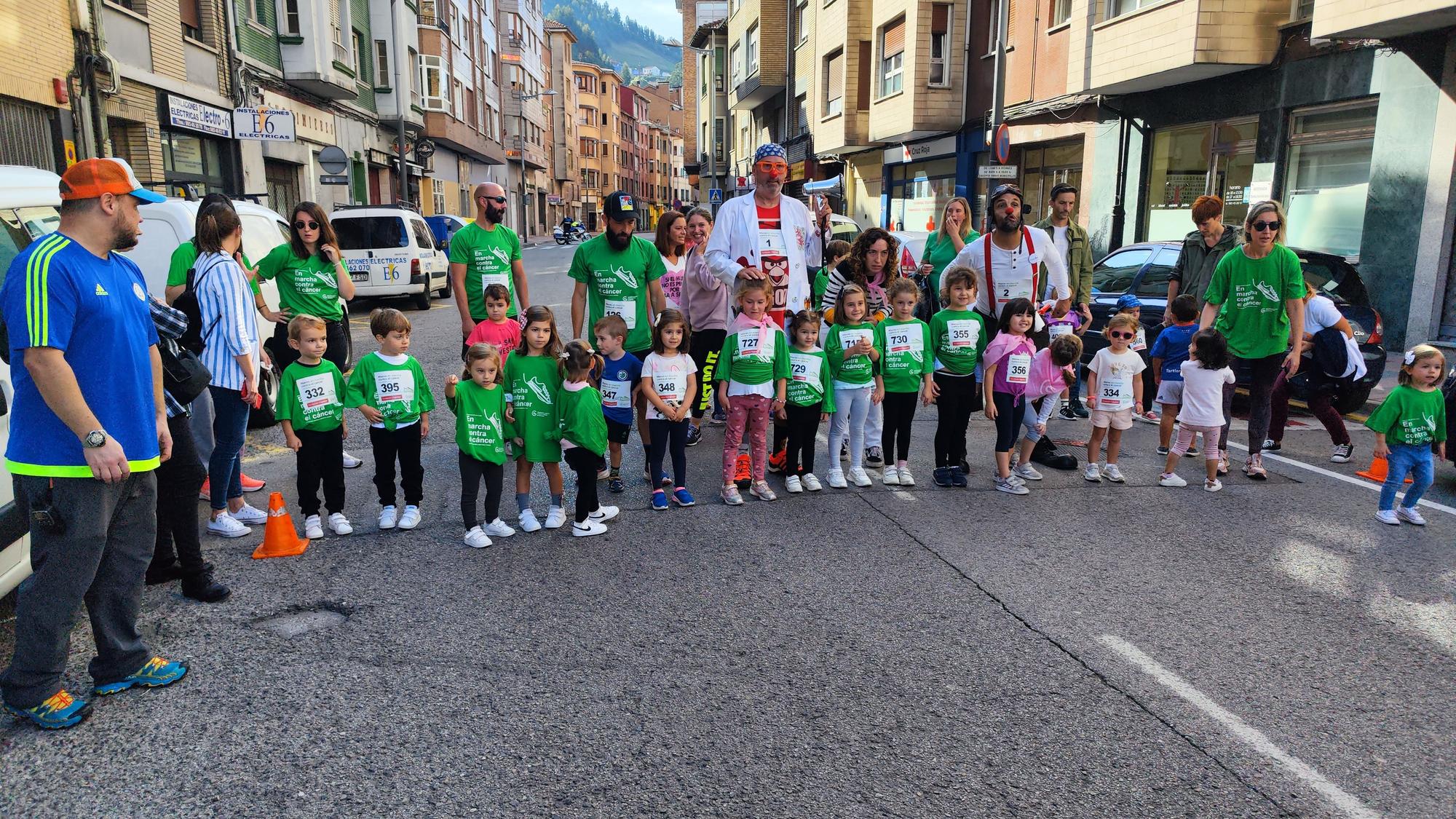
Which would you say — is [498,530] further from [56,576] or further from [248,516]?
[56,576]

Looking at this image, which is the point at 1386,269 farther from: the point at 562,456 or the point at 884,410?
the point at 562,456

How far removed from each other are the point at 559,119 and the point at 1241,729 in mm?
87844

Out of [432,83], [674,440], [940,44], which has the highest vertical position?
[432,83]

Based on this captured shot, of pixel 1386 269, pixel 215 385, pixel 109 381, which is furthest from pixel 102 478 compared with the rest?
pixel 1386 269

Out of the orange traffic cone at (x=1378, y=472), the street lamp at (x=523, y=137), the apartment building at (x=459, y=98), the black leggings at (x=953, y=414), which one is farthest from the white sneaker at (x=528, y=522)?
the street lamp at (x=523, y=137)

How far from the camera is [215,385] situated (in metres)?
5.24

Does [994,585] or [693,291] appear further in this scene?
[693,291]

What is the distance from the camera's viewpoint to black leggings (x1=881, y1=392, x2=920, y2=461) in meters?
6.58

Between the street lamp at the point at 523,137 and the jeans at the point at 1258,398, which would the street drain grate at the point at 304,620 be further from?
the street lamp at the point at 523,137

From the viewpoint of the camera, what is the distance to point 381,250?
1775 cm

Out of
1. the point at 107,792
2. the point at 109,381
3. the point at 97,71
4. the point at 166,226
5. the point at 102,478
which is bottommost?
the point at 107,792

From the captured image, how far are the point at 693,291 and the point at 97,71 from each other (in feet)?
44.0

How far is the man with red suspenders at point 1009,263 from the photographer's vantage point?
6.86 m

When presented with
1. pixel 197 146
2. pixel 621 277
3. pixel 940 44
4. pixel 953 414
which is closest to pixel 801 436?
pixel 953 414
